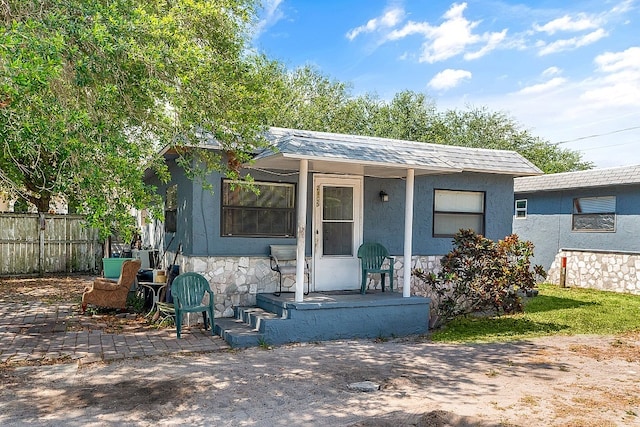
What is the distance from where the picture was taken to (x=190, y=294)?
290 inches

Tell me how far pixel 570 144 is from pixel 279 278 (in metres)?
29.5

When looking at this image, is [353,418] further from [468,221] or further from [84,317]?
[468,221]

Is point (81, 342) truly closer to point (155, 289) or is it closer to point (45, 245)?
point (155, 289)

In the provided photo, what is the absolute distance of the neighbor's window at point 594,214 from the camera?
1312 cm

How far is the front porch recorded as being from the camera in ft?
22.6

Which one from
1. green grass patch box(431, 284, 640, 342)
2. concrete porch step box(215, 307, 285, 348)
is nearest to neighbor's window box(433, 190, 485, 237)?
green grass patch box(431, 284, 640, 342)

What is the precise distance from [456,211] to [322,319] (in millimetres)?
4466

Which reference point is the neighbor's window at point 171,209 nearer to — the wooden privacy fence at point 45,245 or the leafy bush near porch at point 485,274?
the leafy bush near porch at point 485,274

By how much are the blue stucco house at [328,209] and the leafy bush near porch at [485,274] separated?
755mm

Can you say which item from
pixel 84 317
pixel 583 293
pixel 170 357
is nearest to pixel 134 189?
pixel 170 357

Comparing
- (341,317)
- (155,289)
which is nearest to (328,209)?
(341,317)

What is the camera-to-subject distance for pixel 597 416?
14.0 ft

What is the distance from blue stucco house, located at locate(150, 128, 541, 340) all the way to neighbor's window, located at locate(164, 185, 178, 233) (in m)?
0.02

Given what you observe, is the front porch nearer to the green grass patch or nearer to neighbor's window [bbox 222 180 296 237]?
the green grass patch
